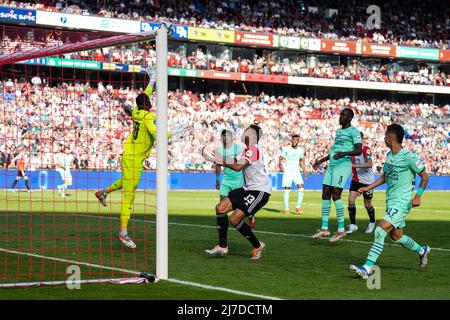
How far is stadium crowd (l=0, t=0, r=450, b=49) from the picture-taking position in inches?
1951

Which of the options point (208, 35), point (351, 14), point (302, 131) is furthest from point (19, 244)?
point (351, 14)

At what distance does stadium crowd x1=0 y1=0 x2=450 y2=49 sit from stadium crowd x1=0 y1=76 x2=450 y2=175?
4956 millimetres

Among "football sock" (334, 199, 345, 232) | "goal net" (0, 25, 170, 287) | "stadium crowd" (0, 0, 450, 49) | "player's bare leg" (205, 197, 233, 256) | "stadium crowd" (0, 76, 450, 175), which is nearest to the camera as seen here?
"goal net" (0, 25, 170, 287)

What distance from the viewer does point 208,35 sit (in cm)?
5228

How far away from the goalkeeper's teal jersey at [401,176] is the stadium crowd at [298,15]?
124 feet

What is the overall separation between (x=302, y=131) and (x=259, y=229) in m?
31.2

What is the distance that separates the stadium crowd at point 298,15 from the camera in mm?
49562

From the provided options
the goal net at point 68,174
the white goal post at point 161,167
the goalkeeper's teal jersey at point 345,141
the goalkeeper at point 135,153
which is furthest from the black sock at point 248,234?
the goalkeeper's teal jersey at point 345,141

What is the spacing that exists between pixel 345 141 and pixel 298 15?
148ft

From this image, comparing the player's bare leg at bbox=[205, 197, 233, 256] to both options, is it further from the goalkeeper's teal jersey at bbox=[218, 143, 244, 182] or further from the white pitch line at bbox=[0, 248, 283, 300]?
the white pitch line at bbox=[0, 248, 283, 300]

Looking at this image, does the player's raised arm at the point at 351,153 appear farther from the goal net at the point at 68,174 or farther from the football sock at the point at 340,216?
the goal net at the point at 68,174

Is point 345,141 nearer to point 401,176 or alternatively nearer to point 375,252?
point 401,176

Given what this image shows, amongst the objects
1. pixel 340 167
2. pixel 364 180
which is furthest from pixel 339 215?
pixel 364 180

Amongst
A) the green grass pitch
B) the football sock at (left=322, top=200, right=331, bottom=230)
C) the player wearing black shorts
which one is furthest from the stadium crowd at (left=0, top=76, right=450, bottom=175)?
the player wearing black shorts
